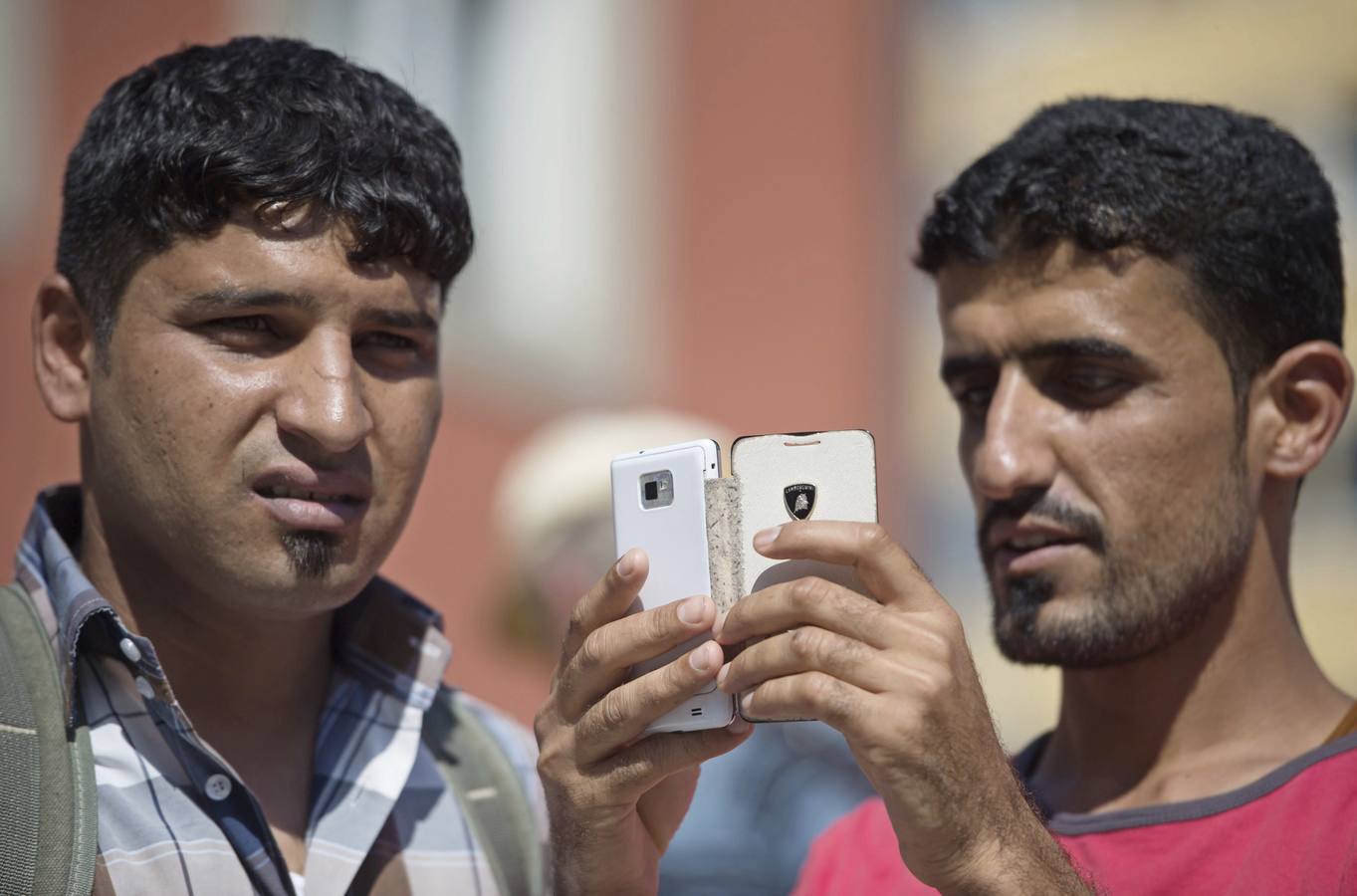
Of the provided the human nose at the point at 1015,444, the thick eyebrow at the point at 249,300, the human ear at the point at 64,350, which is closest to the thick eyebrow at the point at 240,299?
the thick eyebrow at the point at 249,300

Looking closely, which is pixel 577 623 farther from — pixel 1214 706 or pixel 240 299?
pixel 1214 706

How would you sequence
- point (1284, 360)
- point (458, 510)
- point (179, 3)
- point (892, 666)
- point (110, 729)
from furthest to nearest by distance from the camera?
point (458, 510)
point (179, 3)
point (1284, 360)
point (110, 729)
point (892, 666)

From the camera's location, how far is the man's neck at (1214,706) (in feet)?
8.45

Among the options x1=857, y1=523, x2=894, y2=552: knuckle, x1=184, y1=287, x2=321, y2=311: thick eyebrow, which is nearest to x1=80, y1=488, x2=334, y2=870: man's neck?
x1=184, y1=287, x2=321, y2=311: thick eyebrow

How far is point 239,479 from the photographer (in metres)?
2.21

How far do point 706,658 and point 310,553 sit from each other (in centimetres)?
74

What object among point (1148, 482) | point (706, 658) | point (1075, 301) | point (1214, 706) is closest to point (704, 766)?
point (1214, 706)

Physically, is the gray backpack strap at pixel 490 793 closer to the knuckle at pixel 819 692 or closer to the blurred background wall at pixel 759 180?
the knuckle at pixel 819 692

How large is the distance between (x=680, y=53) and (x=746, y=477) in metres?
6.21

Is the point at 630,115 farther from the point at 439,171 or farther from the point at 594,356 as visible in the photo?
the point at 439,171

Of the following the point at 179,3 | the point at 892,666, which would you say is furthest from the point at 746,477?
the point at 179,3

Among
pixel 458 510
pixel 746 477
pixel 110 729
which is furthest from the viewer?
pixel 458 510

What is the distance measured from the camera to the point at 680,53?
7.80 meters

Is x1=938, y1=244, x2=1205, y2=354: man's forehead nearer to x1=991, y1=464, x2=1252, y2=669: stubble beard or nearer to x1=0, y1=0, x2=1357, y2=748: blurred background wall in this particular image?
x1=991, y1=464, x2=1252, y2=669: stubble beard
